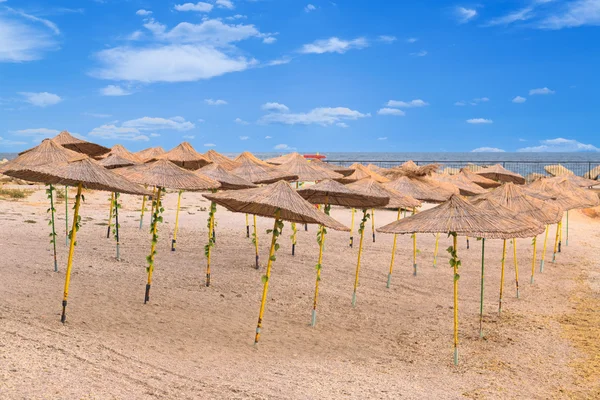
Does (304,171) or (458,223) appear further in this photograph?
(304,171)

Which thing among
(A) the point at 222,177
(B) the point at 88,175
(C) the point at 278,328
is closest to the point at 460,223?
(C) the point at 278,328

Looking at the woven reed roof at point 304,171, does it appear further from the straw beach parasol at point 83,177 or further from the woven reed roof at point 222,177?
the straw beach parasol at point 83,177

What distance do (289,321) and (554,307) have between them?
20.7 feet

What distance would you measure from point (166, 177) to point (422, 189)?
676 centimetres

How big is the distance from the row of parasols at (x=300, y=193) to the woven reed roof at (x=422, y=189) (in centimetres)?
3

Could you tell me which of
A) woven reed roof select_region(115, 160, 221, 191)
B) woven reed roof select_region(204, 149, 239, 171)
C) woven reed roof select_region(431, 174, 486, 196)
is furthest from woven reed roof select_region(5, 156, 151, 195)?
woven reed roof select_region(431, 174, 486, 196)

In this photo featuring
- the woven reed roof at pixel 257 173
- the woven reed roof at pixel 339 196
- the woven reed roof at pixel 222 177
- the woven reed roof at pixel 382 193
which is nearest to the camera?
the woven reed roof at pixel 339 196

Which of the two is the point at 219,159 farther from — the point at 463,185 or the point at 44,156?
A: the point at 463,185

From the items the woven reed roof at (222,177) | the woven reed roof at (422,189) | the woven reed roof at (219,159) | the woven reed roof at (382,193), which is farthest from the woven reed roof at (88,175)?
the woven reed roof at (219,159)

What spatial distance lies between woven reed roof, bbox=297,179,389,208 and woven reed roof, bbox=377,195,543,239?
2.56 m

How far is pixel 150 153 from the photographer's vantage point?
22688 millimetres

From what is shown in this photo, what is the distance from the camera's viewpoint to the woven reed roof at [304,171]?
18.8 metres

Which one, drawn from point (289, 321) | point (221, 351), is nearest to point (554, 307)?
point (289, 321)

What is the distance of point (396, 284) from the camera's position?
1470 centimetres
